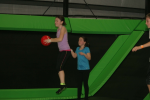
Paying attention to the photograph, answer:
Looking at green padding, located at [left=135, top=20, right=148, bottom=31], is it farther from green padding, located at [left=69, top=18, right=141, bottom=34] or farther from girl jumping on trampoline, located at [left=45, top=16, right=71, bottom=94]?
girl jumping on trampoline, located at [left=45, top=16, right=71, bottom=94]

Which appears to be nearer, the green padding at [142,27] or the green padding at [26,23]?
the green padding at [26,23]

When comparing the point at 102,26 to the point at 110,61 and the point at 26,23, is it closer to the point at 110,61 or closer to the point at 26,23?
the point at 110,61

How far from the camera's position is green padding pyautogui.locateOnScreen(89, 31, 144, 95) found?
12.5 feet

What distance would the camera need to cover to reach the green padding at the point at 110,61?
3.81 m

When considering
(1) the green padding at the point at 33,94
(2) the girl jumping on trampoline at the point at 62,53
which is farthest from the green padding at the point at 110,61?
(2) the girl jumping on trampoline at the point at 62,53

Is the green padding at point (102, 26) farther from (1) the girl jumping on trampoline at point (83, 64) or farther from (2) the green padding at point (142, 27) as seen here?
(1) the girl jumping on trampoline at point (83, 64)

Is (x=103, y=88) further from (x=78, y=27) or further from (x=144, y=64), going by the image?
(x=78, y=27)

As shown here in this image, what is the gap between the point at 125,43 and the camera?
385cm

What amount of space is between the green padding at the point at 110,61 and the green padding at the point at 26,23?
113 cm

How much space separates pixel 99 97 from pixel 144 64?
41.8 inches

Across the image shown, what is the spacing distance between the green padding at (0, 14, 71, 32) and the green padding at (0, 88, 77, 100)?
1013 mm

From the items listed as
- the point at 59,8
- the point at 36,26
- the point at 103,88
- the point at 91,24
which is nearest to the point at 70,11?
the point at 59,8

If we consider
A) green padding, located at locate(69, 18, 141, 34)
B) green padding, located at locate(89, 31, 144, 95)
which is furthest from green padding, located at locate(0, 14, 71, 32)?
green padding, located at locate(89, 31, 144, 95)

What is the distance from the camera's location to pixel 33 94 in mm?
3410
